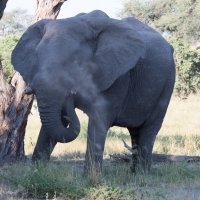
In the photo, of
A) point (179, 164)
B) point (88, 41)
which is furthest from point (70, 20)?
point (179, 164)

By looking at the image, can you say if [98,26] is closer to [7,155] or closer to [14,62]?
[14,62]

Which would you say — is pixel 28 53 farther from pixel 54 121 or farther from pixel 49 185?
pixel 49 185

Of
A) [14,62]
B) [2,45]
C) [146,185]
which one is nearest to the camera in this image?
[146,185]

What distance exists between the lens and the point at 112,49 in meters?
7.89

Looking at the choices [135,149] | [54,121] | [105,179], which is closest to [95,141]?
[105,179]

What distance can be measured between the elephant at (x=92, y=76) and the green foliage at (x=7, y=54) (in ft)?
62.4

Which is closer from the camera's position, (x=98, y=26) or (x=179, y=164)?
(x=98, y=26)

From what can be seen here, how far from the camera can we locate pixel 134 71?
8.52m

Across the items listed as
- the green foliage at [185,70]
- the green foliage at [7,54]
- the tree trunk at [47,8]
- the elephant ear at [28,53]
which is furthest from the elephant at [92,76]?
the green foliage at [185,70]

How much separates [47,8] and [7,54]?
61.0 feet

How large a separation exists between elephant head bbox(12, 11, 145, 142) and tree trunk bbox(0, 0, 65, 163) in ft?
5.51

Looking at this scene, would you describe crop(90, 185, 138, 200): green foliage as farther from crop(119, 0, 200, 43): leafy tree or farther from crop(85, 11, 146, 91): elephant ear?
crop(119, 0, 200, 43): leafy tree

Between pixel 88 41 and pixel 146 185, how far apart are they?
192 cm

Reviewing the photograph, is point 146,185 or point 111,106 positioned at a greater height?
point 111,106
